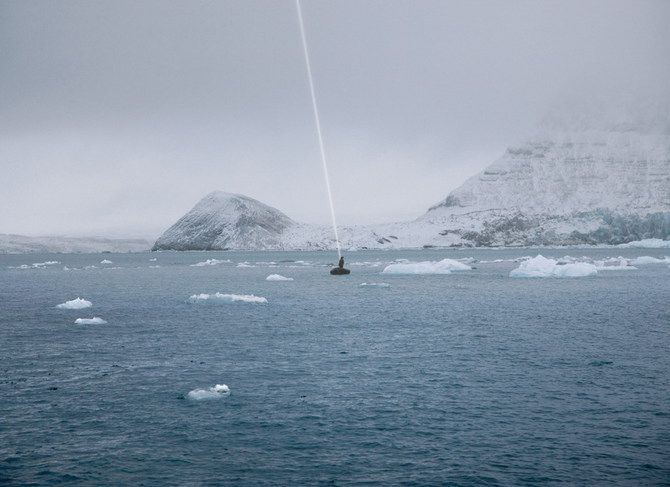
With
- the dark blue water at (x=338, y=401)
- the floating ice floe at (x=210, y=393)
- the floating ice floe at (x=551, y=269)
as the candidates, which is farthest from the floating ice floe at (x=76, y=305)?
the floating ice floe at (x=551, y=269)

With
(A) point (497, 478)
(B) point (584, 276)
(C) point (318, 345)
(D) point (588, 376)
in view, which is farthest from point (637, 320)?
(B) point (584, 276)

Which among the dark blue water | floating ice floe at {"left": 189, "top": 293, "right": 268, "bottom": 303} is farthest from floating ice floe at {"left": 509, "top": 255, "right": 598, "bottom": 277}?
floating ice floe at {"left": 189, "top": 293, "right": 268, "bottom": 303}

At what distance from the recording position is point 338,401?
22.9 meters

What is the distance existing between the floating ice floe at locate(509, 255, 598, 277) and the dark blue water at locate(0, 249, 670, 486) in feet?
153

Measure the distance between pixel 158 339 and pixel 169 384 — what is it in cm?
1273

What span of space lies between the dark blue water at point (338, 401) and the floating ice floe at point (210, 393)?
44 cm

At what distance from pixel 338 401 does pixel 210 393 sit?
205 inches

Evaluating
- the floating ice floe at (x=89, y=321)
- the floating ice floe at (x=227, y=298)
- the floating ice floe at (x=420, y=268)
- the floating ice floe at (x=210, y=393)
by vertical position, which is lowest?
the floating ice floe at (x=420, y=268)

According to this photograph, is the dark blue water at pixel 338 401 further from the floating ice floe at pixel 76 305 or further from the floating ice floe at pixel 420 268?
the floating ice floe at pixel 420 268

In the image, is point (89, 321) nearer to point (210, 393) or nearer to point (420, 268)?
Result: point (210, 393)

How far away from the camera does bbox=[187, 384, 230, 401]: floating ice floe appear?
23.3 metres

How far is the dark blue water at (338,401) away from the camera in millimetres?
16469

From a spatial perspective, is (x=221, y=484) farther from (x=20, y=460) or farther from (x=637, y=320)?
(x=637, y=320)

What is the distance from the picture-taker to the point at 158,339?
37.6 metres
